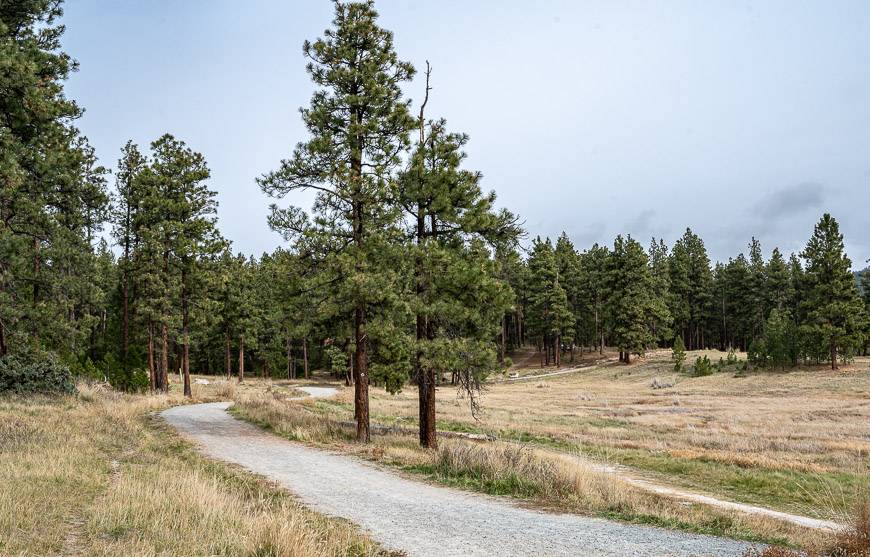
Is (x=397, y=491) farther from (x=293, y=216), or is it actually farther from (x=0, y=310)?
(x=0, y=310)

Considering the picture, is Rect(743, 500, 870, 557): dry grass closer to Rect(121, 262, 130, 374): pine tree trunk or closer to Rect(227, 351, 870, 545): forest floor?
Rect(227, 351, 870, 545): forest floor

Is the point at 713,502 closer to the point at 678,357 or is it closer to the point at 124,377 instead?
the point at 124,377

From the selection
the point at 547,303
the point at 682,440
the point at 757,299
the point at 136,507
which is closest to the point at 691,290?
the point at 757,299

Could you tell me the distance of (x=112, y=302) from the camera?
183 feet

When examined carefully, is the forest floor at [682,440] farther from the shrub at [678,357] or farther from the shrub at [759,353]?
the shrub at [678,357]

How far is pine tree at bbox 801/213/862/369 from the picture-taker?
5606 cm

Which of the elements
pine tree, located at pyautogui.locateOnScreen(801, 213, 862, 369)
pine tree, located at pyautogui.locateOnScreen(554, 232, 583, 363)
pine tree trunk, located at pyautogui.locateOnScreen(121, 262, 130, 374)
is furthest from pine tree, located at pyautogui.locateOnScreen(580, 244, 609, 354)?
pine tree trunk, located at pyautogui.locateOnScreen(121, 262, 130, 374)

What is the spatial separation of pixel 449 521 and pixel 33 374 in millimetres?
22685

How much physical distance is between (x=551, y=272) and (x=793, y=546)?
233 feet

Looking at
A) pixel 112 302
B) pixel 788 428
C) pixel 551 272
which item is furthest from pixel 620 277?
pixel 112 302

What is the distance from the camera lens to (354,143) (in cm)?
1969

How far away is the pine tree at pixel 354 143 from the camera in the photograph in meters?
19.0

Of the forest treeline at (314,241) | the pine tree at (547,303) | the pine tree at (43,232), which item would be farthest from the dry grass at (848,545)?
the pine tree at (547,303)

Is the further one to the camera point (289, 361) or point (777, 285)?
point (777, 285)
